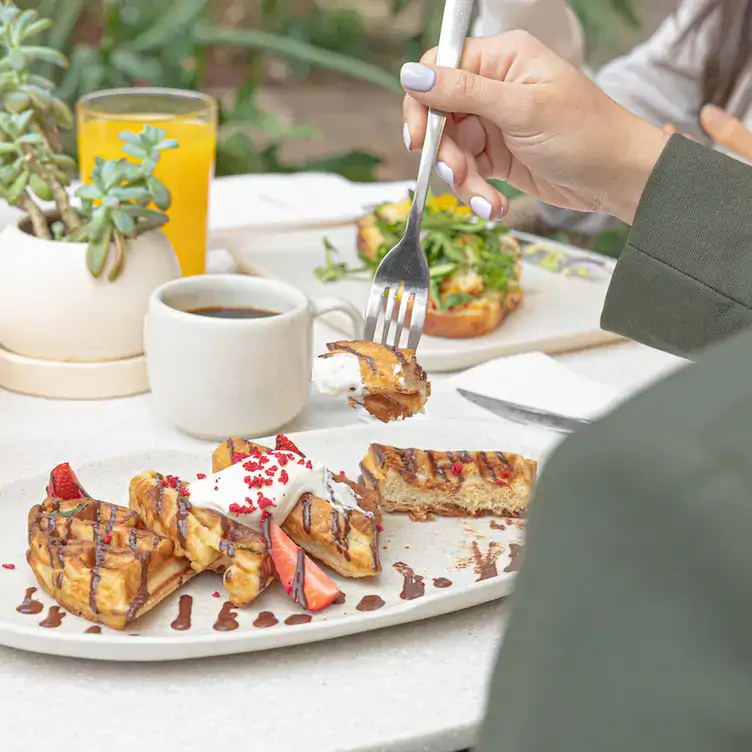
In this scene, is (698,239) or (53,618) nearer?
(53,618)

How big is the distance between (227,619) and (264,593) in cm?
5

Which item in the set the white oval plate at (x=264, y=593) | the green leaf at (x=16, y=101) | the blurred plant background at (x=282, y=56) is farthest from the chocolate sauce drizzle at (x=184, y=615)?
the blurred plant background at (x=282, y=56)

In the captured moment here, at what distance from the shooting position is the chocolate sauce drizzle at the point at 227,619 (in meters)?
0.84

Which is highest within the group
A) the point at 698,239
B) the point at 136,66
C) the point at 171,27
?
the point at 698,239

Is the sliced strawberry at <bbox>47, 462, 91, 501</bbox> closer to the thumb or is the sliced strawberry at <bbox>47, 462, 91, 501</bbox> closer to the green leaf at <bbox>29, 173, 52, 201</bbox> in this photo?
the green leaf at <bbox>29, 173, 52, 201</bbox>

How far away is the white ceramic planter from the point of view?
4.21 feet

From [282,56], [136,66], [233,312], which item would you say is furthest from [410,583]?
[282,56]

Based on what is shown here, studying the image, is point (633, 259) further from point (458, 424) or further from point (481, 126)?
point (481, 126)

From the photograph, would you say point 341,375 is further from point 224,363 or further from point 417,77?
point 417,77

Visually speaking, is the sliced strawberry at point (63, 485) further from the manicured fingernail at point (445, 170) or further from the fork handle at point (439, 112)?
the manicured fingernail at point (445, 170)

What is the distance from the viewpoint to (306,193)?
7.24ft

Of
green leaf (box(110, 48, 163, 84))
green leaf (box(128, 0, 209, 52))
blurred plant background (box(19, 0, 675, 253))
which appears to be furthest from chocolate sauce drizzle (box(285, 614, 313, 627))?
green leaf (box(128, 0, 209, 52))

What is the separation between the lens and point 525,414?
51.2 inches

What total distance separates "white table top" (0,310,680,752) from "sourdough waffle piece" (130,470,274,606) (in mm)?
60
